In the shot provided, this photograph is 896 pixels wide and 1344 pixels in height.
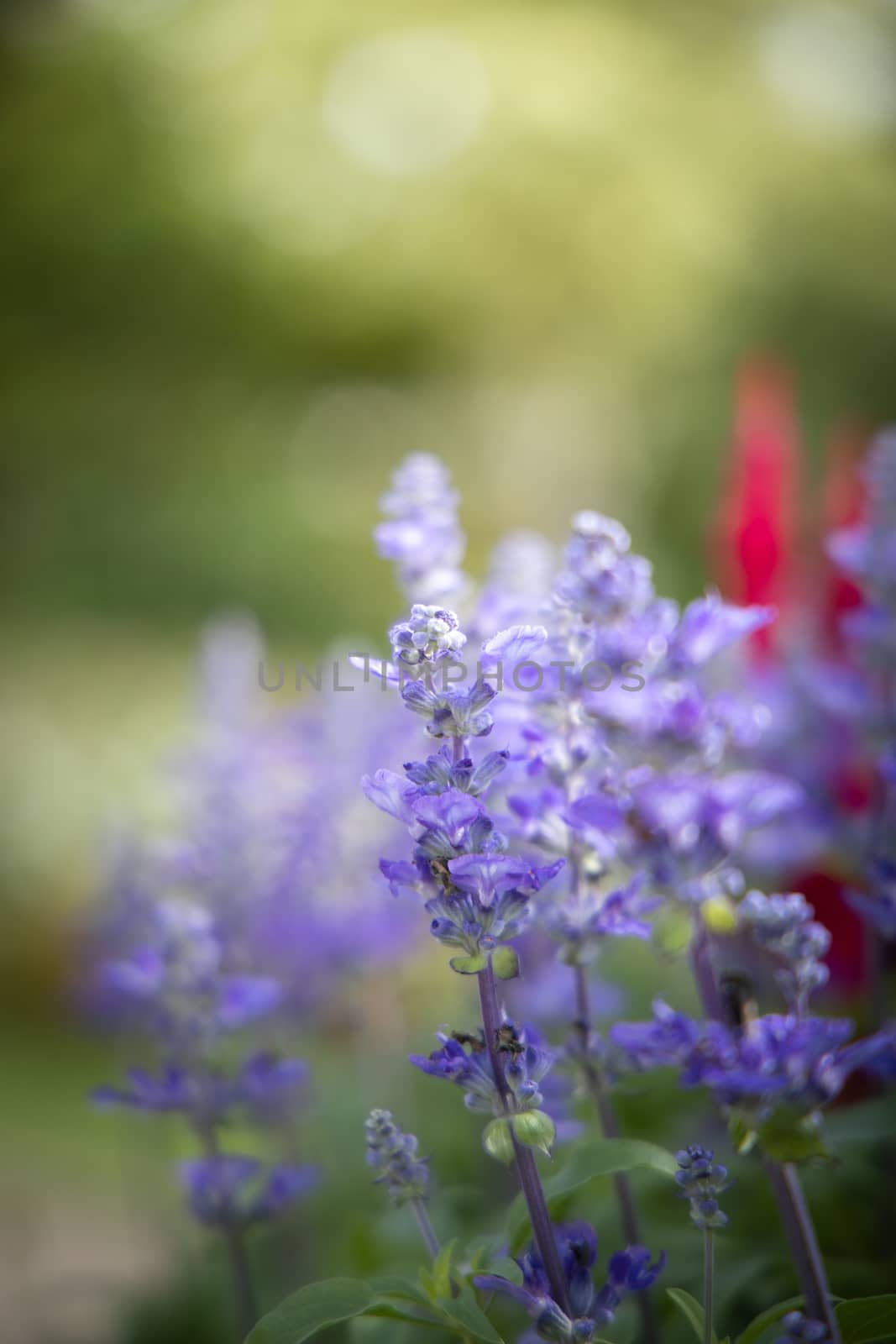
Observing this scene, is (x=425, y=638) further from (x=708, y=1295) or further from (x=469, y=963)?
(x=708, y=1295)

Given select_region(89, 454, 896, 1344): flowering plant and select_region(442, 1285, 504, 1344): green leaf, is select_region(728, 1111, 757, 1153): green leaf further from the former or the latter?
select_region(442, 1285, 504, 1344): green leaf

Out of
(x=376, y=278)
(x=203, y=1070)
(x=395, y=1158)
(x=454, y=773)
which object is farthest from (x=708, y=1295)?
(x=376, y=278)

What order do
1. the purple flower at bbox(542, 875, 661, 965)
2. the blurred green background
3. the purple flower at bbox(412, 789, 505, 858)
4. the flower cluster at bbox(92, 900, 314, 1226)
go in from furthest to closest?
the blurred green background
the flower cluster at bbox(92, 900, 314, 1226)
the purple flower at bbox(542, 875, 661, 965)
the purple flower at bbox(412, 789, 505, 858)

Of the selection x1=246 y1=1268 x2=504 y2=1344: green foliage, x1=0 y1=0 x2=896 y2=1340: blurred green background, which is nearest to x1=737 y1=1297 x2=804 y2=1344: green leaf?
x1=246 y1=1268 x2=504 y2=1344: green foliage


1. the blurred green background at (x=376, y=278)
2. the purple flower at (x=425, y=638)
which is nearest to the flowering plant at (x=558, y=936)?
the purple flower at (x=425, y=638)

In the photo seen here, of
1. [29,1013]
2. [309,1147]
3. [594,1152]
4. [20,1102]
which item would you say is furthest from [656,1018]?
[29,1013]
